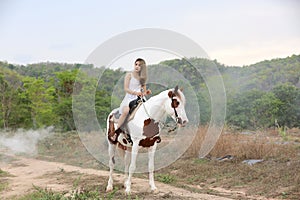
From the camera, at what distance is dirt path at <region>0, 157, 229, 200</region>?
692 cm

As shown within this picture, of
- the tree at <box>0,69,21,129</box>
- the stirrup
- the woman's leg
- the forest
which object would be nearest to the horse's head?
the woman's leg

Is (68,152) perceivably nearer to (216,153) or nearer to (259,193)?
(216,153)

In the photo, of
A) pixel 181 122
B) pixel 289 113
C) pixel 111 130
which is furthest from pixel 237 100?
pixel 181 122

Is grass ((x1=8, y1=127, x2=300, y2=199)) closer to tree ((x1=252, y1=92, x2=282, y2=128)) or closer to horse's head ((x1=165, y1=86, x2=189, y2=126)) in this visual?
horse's head ((x1=165, y1=86, x2=189, y2=126))

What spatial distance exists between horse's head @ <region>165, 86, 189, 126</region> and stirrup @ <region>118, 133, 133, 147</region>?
1094 millimetres

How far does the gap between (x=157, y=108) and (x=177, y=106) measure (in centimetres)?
44

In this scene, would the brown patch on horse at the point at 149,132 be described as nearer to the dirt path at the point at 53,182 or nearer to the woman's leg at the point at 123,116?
the woman's leg at the point at 123,116

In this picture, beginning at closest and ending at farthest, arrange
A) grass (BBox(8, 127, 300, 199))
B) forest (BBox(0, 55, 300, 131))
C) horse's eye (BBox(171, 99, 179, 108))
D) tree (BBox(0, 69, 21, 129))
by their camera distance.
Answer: horse's eye (BBox(171, 99, 179, 108)) → grass (BBox(8, 127, 300, 199)) → forest (BBox(0, 55, 300, 131)) → tree (BBox(0, 69, 21, 129))

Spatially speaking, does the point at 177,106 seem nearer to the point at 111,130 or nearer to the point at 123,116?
the point at 123,116

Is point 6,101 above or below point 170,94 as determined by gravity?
above

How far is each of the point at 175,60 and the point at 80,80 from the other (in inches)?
95.6

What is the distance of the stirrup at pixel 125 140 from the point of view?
7076 mm

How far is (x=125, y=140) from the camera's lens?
724 centimetres

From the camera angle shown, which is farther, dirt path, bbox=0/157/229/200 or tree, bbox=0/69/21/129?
tree, bbox=0/69/21/129
